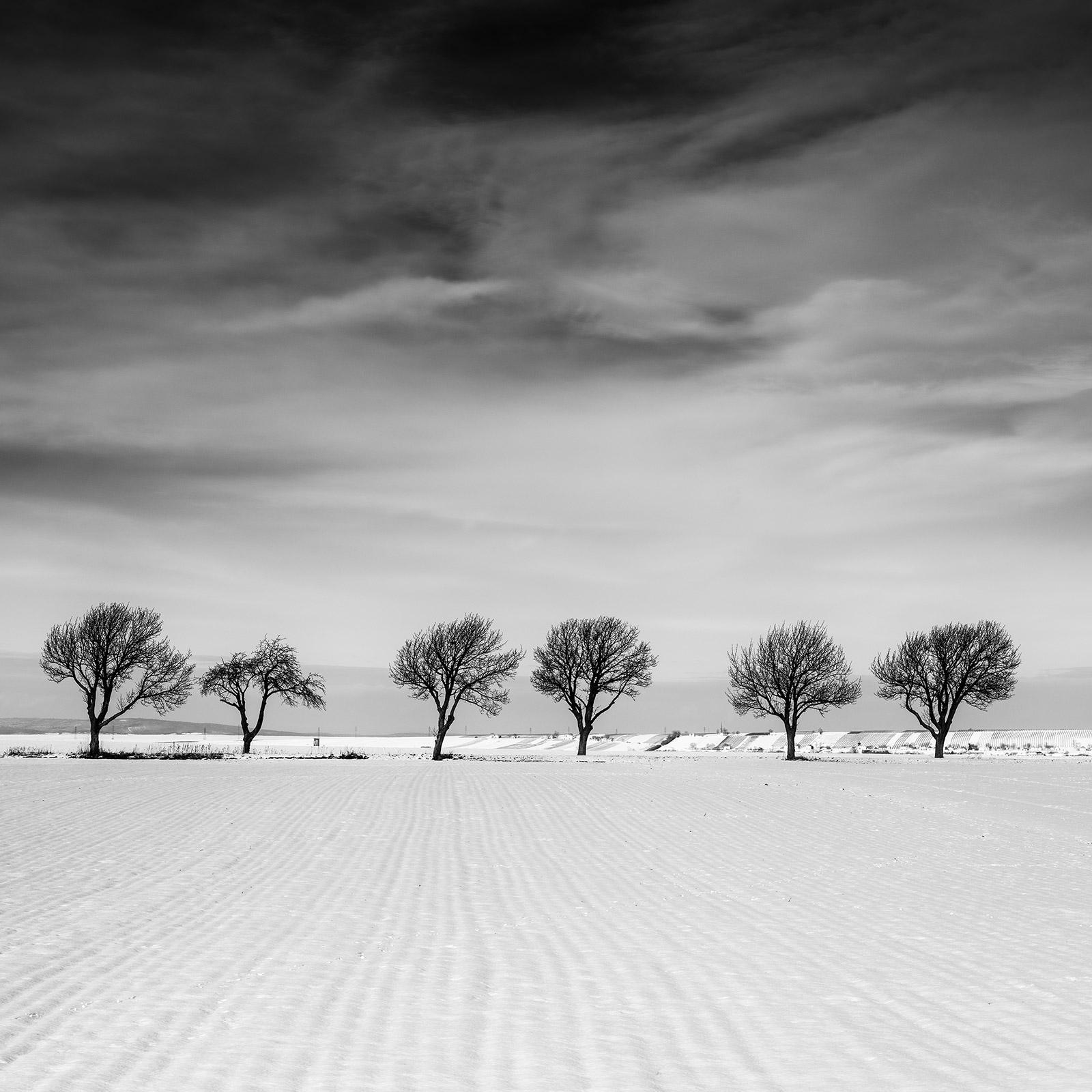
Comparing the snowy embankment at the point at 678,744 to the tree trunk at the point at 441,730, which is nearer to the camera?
the tree trunk at the point at 441,730

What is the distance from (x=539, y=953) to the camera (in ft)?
33.6

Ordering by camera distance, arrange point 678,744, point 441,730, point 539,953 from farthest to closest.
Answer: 1. point 678,744
2. point 441,730
3. point 539,953

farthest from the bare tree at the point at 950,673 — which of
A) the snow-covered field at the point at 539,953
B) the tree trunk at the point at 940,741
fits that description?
the snow-covered field at the point at 539,953

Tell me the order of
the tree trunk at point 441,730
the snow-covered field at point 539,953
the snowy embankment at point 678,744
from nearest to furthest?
1. the snow-covered field at point 539,953
2. the tree trunk at point 441,730
3. the snowy embankment at point 678,744

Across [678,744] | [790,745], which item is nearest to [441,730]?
[790,745]

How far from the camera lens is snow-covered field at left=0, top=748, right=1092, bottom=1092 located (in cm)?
681

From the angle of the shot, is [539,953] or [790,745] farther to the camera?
[790,745]

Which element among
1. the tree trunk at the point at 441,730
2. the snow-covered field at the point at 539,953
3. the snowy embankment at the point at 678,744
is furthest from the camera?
the snowy embankment at the point at 678,744

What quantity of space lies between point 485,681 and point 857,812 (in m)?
35.8

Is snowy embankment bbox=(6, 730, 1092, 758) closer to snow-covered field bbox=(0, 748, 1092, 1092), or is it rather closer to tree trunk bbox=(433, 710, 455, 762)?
tree trunk bbox=(433, 710, 455, 762)

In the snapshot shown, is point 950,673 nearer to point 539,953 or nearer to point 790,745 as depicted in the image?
point 790,745

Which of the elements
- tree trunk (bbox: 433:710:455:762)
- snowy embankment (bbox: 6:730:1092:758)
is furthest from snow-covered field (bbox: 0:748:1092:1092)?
snowy embankment (bbox: 6:730:1092:758)

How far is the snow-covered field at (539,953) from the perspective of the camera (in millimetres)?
6812

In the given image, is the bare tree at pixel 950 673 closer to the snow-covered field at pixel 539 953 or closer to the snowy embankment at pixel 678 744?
the snowy embankment at pixel 678 744
